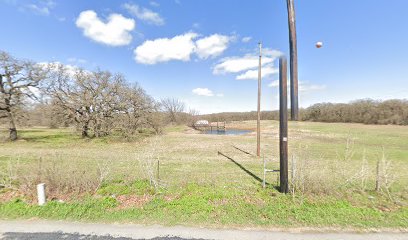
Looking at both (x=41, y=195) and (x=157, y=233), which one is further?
(x=41, y=195)

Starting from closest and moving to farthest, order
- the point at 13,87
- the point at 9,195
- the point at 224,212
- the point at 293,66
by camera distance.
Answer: the point at 293,66
the point at 224,212
the point at 9,195
the point at 13,87

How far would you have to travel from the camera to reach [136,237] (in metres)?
3.72

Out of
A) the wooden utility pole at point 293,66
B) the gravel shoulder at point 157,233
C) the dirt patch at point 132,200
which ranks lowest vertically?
the gravel shoulder at point 157,233

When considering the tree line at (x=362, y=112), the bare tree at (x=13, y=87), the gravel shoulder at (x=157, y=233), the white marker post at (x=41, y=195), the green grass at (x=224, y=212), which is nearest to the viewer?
the gravel shoulder at (x=157, y=233)

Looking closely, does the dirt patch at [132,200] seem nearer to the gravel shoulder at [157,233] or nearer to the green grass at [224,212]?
the green grass at [224,212]

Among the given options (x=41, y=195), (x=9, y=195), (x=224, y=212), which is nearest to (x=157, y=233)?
(x=224, y=212)

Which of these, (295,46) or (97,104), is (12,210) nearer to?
(295,46)

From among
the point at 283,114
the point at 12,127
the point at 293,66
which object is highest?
the point at 293,66

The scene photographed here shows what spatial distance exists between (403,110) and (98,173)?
69.1m

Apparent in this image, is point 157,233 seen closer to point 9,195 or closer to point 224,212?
point 224,212

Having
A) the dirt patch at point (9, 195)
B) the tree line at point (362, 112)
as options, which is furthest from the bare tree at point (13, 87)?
the tree line at point (362, 112)

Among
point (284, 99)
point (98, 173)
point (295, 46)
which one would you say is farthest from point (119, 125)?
point (295, 46)

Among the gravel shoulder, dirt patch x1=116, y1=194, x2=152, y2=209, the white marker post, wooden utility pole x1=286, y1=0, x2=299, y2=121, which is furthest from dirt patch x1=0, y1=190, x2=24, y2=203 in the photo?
wooden utility pole x1=286, y1=0, x2=299, y2=121

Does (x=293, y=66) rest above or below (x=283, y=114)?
above
